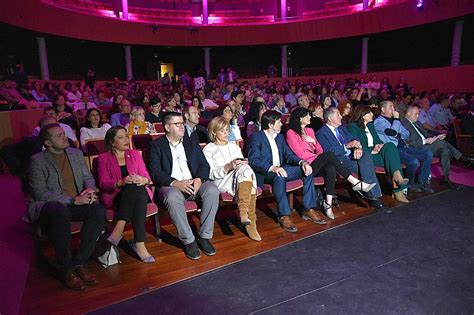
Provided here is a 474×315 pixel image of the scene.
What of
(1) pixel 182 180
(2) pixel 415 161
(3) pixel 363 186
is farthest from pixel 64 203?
(2) pixel 415 161

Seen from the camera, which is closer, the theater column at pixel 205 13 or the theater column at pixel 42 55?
the theater column at pixel 42 55

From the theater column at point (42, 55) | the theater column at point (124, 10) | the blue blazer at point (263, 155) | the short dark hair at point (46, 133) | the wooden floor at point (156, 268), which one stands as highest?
the theater column at point (124, 10)

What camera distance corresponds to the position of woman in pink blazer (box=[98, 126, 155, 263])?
8.33ft

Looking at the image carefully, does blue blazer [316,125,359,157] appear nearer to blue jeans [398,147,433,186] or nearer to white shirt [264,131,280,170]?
white shirt [264,131,280,170]

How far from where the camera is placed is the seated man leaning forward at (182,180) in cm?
268

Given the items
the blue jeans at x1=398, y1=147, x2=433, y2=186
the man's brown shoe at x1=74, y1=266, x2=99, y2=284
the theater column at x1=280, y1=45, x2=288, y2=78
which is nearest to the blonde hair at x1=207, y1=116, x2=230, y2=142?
the man's brown shoe at x1=74, y1=266, x2=99, y2=284

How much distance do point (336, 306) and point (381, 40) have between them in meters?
15.9

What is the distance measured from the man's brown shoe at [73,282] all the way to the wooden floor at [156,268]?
1.4 inches

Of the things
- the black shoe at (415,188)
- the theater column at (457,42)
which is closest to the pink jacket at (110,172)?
the black shoe at (415,188)

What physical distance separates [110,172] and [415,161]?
125 inches

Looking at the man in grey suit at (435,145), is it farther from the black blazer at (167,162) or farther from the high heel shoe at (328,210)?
the black blazer at (167,162)

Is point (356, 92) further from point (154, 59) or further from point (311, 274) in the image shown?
point (154, 59)

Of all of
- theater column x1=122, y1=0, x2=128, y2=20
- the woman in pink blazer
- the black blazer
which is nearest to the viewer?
the woman in pink blazer

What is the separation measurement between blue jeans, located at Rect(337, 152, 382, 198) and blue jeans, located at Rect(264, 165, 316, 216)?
545mm
